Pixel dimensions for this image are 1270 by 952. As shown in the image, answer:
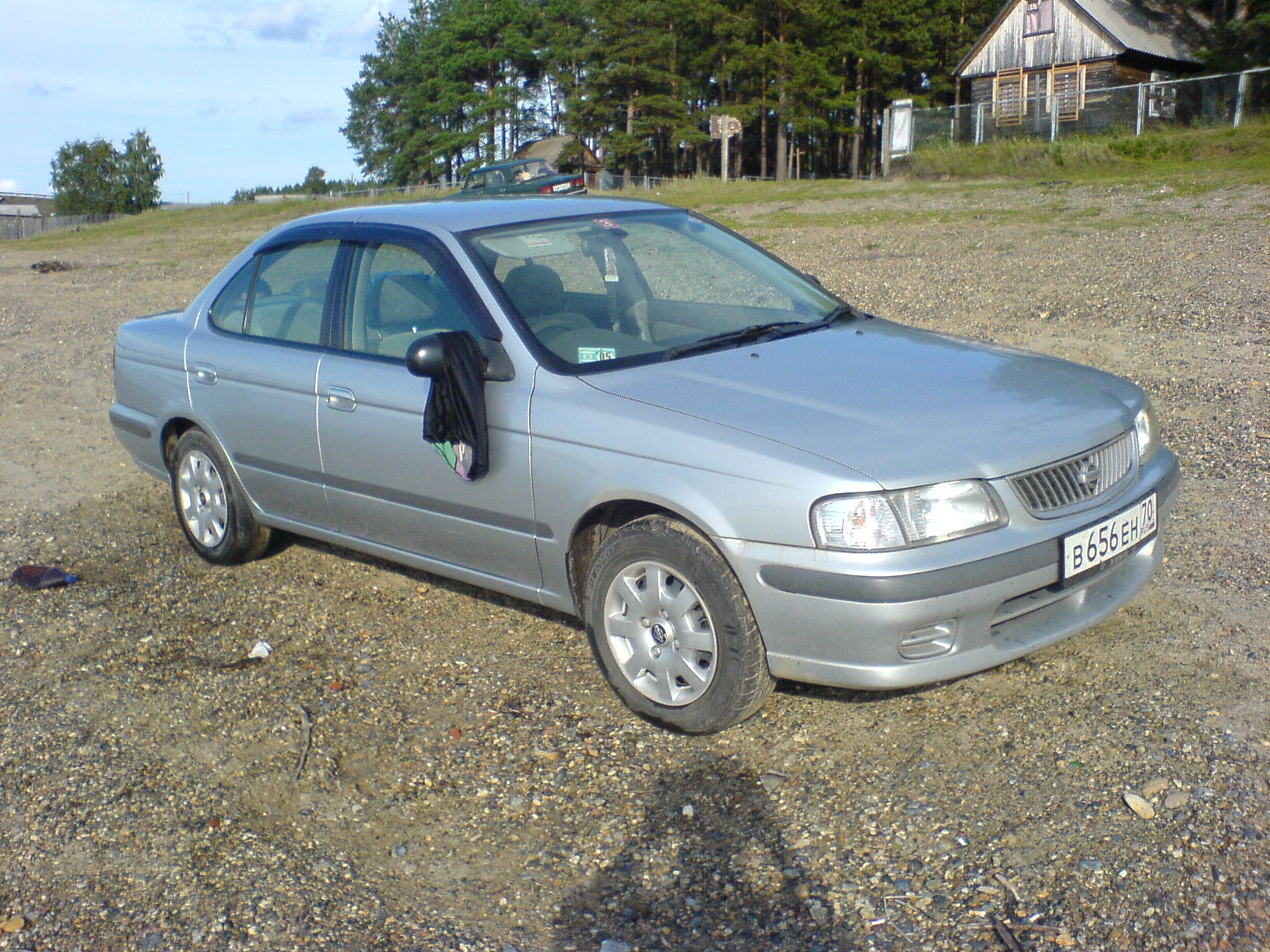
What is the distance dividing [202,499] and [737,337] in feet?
9.36

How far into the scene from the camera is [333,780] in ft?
12.4

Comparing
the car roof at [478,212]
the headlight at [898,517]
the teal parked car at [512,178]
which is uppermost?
the teal parked car at [512,178]

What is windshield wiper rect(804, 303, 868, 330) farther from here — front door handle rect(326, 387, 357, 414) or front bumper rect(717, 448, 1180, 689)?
front door handle rect(326, 387, 357, 414)

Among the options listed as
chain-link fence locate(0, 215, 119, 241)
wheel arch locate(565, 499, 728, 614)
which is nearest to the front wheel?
wheel arch locate(565, 499, 728, 614)

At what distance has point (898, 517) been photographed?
3.39 meters

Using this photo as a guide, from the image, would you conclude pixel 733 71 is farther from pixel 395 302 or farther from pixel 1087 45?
pixel 395 302

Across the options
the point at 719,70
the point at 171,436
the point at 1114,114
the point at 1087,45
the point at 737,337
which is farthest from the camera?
the point at 719,70

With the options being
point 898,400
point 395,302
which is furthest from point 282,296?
point 898,400

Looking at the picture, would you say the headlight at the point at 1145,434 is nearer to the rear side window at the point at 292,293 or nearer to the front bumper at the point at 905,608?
the front bumper at the point at 905,608

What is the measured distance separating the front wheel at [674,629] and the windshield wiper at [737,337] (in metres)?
0.82

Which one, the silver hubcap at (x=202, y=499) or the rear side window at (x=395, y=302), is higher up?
the rear side window at (x=395, y=302)

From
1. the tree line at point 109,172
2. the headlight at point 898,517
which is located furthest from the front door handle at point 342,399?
the tree line at point 109,172

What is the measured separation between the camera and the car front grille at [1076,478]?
3584 mm

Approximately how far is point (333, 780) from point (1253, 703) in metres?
2.89
